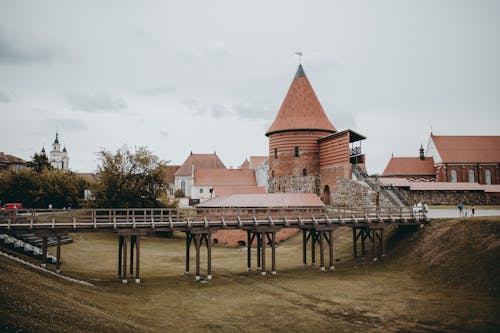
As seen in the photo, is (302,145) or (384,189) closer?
(384,189)

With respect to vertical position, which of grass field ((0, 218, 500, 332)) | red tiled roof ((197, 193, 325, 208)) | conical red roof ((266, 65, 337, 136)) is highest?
conical red roof ((266, 65, 337, 136))

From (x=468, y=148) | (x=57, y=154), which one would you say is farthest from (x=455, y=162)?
(x=57, y=154)

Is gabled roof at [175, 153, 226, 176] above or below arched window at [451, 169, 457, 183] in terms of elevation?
above

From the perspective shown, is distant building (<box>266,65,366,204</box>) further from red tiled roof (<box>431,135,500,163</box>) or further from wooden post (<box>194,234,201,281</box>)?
wooden post (<box>194,234,201,281</box>)

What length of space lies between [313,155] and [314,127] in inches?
113

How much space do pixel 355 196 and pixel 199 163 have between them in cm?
4590

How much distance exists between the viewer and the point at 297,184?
1703 inches

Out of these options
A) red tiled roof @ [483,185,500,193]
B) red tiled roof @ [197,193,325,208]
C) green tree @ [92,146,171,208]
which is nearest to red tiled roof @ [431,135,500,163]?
red tiled roof @ [483,185,500,193]

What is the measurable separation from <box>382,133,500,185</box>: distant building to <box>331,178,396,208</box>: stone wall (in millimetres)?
21149

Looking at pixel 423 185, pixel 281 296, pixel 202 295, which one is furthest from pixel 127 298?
pixel 423 185

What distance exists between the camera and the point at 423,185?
123 feet

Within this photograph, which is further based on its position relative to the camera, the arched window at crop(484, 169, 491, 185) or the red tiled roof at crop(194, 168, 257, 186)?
the red tiled roof at crop(194, 168, 257, 186)

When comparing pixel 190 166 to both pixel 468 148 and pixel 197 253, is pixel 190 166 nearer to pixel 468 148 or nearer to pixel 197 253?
pixel 468 148

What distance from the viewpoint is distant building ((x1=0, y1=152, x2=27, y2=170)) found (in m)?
89.4
